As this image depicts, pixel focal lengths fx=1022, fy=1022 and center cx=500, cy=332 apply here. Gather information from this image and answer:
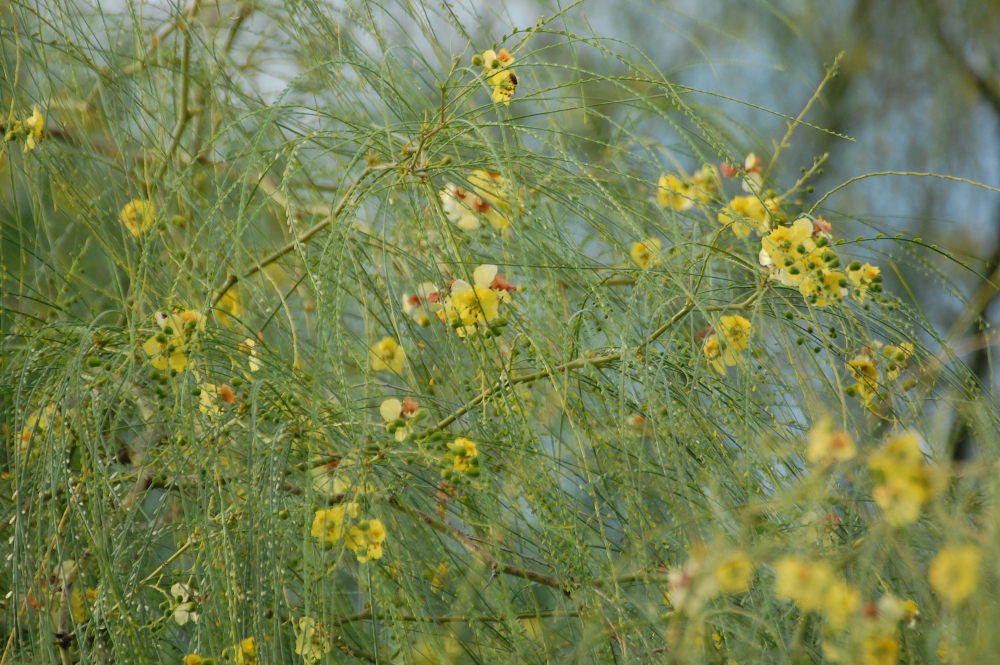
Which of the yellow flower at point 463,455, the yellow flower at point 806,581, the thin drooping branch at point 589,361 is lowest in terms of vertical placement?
the yellow flower at point 806,581

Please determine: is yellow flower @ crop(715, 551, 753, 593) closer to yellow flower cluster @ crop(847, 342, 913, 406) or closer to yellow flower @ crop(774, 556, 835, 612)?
yellow flower @ crop(774, 556, 835, 612)

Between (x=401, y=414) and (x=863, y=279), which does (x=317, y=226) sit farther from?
(x=863, y=279)

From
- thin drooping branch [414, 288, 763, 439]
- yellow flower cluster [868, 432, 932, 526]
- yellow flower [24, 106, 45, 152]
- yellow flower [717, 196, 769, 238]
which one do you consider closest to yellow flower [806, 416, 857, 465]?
yellow flower cluster [868, 432, 932, 526]

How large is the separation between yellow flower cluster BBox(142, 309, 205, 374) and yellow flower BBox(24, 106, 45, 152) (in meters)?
0.23

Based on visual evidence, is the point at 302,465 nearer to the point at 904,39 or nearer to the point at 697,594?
the point at 697,594

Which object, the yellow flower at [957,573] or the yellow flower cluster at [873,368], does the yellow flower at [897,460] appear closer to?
the yellow flower at [957,573]

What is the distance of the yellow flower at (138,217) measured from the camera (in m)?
0.94

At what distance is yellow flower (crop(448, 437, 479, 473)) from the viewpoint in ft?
2.52

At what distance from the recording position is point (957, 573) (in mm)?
485

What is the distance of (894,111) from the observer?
104 inches

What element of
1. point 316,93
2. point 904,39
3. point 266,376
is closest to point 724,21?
point 904,39

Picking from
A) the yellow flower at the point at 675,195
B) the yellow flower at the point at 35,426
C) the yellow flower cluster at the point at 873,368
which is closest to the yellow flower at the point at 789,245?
the yellow flower cluster at the point at 873,368

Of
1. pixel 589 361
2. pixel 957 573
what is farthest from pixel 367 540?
pixel 957 573

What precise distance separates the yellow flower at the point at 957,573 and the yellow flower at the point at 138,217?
0.70 meters
